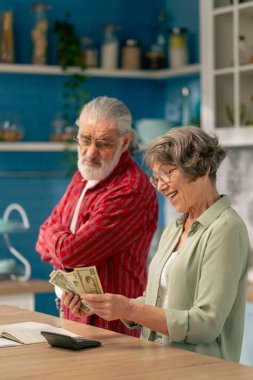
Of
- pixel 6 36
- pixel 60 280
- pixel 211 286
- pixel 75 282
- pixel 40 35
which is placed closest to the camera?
pixel 211 286

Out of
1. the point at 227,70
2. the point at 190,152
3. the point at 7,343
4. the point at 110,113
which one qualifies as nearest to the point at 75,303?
the point at 7,343

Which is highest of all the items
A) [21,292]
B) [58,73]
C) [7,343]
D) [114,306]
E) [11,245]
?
[58,73]

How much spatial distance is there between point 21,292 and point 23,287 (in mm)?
30

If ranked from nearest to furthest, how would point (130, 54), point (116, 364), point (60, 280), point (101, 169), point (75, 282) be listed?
1. point (116, 364)
2. point (75, 282)
3. point (60, 280)
4. point (101, 169)
5. point (130, 54)

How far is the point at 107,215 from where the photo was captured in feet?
10.8

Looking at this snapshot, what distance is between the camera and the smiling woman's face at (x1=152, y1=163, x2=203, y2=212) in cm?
267

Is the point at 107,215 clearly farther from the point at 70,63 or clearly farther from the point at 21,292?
the point at 70,63

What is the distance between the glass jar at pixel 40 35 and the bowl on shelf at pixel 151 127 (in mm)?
777

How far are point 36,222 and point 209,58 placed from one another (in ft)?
5.27

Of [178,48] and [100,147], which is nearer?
[100,147]

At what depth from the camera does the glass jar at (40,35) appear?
18.4 feet

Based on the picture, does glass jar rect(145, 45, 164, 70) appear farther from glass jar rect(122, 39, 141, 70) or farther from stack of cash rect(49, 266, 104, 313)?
stack of cash rect(49, 266, 104, 313)

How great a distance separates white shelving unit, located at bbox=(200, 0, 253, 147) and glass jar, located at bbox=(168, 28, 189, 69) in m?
0.64

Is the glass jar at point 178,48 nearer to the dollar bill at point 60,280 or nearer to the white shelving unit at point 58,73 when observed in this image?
the white shelving unit at point 58,73
